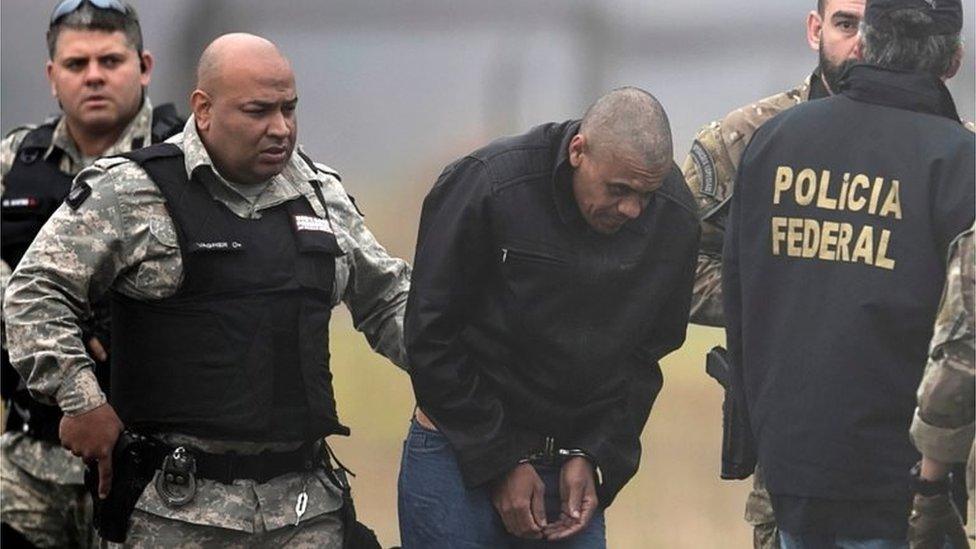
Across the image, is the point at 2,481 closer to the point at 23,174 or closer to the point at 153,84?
the point at 23,174

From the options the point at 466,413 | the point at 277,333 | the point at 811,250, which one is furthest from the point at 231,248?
the point at 811,250

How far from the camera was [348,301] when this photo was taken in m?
3.49

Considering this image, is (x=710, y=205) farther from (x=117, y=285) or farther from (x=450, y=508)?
(x=117, y=285)

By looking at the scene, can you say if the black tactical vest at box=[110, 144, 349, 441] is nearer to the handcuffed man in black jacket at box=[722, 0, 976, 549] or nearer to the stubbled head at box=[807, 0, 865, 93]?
the handcuffed man in black jacket at box=[722, 0, 976, 549]

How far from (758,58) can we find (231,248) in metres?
1.57

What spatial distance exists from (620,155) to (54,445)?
5.17 ft

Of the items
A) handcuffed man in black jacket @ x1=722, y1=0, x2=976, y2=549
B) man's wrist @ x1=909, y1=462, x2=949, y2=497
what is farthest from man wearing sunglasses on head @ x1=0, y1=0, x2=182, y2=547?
man's wrist @ x1=909, y1=462, x2=949, y2=497

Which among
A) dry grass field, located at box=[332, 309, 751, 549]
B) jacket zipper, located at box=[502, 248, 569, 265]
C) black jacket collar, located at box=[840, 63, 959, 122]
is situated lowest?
dry grass field, located at box=[332, 309, 751, 549]

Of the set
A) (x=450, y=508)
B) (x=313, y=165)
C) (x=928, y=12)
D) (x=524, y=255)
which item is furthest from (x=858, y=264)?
(x=313, y=165)

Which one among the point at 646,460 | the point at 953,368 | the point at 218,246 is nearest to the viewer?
the point at 953,368

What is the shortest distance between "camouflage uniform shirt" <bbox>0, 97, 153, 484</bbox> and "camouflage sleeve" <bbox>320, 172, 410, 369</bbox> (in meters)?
0.75

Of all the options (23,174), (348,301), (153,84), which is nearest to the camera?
(348,301)

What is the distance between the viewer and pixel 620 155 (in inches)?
124

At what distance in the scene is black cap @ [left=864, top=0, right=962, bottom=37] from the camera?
3.04 metres
